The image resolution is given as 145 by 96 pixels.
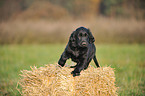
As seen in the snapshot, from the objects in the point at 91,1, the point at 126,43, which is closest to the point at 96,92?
the point at 126,43

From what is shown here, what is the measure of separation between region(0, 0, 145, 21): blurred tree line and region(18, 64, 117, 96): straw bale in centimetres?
1754

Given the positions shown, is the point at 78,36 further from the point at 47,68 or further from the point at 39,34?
the point at 39,34

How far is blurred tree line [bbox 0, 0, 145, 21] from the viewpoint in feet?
71.9

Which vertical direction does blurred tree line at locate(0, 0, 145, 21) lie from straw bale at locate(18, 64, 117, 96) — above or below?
above

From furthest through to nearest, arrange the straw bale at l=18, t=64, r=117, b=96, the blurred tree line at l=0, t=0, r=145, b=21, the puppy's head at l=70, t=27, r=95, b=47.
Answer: the blurred tree line at l=0, t=0, r=145, b=21 < the puppy's head at l=70, t=27, r=95, b=47 < the straw bale at l=18, t=64, r=117, b=96

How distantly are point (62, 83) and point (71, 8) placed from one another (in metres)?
25.2

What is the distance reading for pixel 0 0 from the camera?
22.7 m

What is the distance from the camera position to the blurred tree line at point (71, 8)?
71.9 ft

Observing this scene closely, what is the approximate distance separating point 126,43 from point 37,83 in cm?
1574

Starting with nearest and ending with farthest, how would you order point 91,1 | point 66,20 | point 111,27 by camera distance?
point 111,27 → point 66,20 → point 91,1

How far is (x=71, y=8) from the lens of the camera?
27438mm

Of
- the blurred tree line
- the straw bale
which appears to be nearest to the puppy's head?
the straw bale

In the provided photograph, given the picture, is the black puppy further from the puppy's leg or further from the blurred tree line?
the blurred tree line

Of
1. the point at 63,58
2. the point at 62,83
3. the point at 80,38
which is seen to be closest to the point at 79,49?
the point at 80,38
